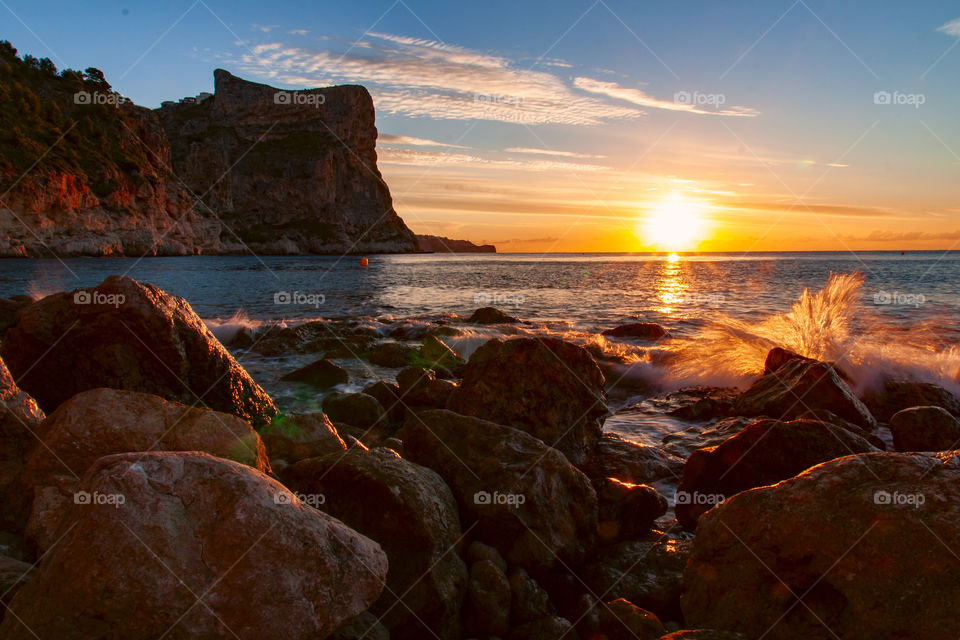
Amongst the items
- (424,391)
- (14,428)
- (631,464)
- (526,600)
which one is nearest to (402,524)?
(526,600)

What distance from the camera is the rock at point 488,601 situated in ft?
10.9

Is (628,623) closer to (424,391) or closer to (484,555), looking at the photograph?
(484,555)

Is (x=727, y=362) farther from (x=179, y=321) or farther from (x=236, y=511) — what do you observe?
(x=236, y=511)

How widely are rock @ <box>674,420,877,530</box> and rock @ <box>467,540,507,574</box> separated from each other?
1.79 meters

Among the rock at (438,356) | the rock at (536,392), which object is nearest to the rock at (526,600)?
the rock at (536,392)

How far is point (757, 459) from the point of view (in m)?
4.70

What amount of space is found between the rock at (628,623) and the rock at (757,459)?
152 centimetres

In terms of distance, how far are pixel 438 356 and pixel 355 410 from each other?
4.41 metres

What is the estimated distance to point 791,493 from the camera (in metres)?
3.24

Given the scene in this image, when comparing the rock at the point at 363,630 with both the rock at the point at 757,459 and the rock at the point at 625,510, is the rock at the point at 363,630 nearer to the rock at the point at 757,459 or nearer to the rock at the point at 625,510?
the rock at the point at 625,510

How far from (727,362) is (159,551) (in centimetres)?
1083

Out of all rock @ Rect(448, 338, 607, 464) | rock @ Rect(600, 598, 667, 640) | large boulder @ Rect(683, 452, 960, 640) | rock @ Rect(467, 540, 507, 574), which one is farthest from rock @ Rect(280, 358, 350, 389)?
large boulder @ Rect(683, 452, 960, 640)

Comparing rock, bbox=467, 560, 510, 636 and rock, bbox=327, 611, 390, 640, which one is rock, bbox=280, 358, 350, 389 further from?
rock, bbox=327, 611, 390, 640

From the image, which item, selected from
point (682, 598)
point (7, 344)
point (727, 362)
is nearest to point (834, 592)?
point (682, 598)
